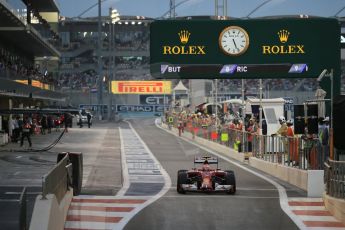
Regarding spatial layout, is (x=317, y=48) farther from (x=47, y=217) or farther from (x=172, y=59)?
(x=47, y=217)

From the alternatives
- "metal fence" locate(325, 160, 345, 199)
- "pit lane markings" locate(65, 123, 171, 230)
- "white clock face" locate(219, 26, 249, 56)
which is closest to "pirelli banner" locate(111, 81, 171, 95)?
"pit lane markings" locate(65, 123, 171, 230)

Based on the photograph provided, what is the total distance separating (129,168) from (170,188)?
25.2ft

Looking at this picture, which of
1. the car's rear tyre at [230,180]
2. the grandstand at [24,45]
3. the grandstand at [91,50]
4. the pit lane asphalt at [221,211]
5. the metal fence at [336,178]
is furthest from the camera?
the grandstand at [91,50]

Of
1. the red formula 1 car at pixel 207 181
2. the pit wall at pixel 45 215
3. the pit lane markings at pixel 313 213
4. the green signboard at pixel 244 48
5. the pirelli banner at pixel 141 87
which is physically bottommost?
the pit lane markings at pixel 313 213

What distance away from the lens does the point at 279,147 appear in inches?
968

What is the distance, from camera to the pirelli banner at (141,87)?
12812 centimetres

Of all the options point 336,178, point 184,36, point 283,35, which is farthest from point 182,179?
point 283,35

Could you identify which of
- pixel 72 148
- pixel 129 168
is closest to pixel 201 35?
pixel 129 168

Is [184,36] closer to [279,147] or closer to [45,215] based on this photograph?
[279,147]

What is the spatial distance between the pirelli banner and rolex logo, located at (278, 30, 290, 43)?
102384mm

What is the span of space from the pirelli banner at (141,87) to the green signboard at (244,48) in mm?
102322

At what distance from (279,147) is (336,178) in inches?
350

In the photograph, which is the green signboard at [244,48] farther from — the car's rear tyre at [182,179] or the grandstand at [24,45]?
the grandstand at [24,45]

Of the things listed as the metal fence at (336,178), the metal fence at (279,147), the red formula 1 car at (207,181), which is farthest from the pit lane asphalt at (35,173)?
the metal fence at (336,178)
